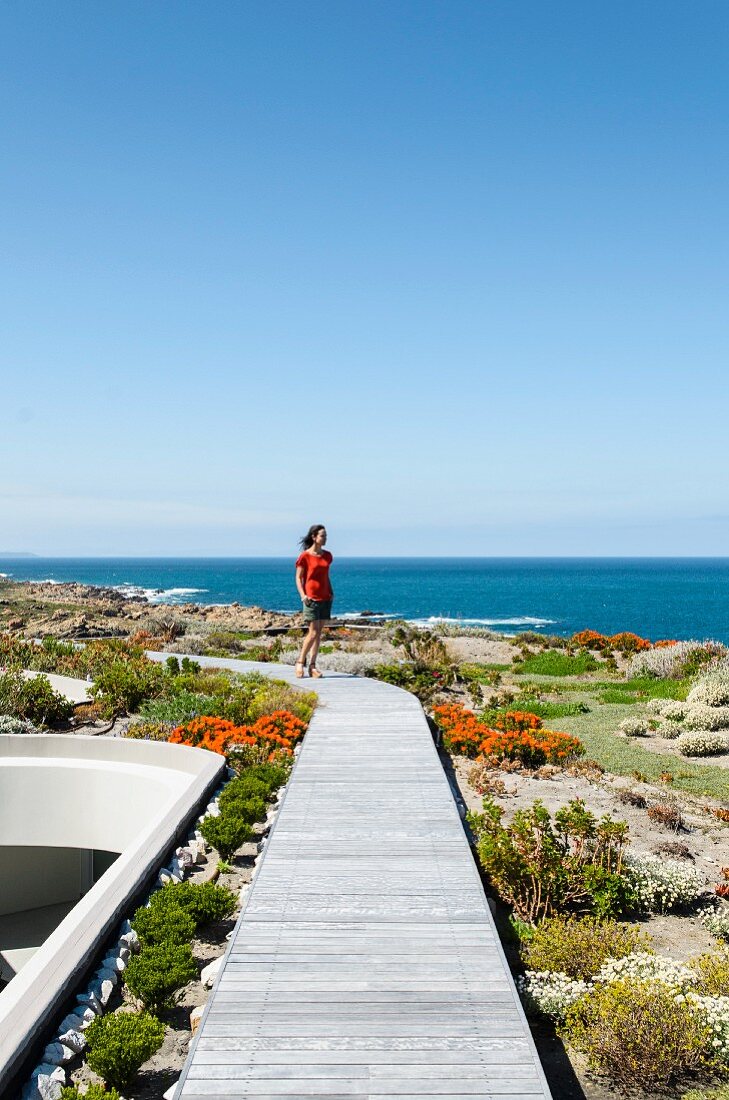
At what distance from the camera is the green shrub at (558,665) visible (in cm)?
2039

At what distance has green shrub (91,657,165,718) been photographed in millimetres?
12281

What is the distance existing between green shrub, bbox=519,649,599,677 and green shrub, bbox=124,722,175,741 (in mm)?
12070

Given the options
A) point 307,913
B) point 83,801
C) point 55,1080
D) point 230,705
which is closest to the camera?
point 55,1080

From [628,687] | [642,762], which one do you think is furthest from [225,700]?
[628,687]

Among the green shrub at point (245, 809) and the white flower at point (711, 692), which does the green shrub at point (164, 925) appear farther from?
the white flower at point (711, 692)

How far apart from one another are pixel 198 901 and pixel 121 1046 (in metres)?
1.52

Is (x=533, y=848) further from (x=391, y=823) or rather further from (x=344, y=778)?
(x=344, y=778)

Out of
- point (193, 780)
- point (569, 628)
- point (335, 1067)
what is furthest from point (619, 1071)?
point (569, 628)

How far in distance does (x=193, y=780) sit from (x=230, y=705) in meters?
2.99

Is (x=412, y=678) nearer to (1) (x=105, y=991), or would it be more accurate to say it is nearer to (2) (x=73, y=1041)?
(1) (x=105, y=991)

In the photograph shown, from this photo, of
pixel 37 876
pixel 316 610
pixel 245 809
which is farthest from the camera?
pixel 316 610

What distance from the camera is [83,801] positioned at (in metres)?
9.26

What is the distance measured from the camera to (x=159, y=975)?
4.20 meters

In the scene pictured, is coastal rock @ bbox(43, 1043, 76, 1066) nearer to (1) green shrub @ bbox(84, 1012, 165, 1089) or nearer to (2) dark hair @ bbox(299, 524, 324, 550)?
(1) green shrub @ bbox(84, 1012, 165, 1089)
